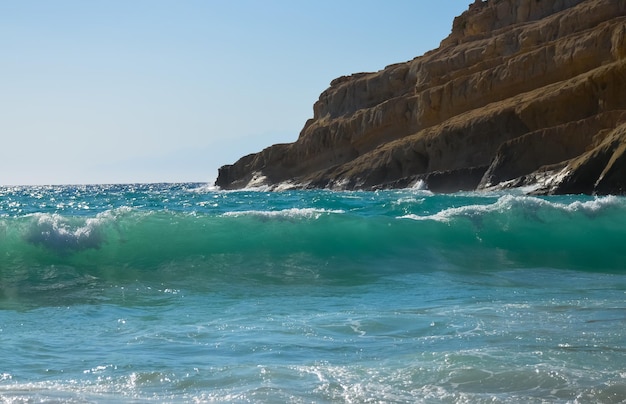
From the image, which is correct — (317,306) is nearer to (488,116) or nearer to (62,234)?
(62,234)

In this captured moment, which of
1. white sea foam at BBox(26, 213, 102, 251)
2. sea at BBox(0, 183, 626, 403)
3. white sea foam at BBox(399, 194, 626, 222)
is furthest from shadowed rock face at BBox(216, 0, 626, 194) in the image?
white sea foam at BBox(26, 213, 102, 251)

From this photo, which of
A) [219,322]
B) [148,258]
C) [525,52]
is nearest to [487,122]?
[525,52]

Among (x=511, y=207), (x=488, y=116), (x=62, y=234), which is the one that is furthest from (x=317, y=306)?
(x=488, y=116)

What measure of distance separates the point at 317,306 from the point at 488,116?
3867cm

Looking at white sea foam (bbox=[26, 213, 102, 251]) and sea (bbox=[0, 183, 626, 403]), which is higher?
white sea foam (bbox=[26, 213, 102, 251])

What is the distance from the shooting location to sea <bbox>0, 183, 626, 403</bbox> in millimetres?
6105

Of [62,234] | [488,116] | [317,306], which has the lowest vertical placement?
[317,306]

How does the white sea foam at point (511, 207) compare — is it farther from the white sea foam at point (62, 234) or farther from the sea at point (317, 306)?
the white sea foam at point (62, 234)

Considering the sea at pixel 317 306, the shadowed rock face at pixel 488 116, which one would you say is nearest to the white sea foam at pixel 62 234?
the sea at pixel 317 306

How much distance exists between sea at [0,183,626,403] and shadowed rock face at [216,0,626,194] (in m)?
18.5

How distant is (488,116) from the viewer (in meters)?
47.2

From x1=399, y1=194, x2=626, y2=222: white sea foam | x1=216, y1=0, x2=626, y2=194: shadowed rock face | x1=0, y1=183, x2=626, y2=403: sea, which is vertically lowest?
x1=0, y1=183, x2=626, y2=403: sea

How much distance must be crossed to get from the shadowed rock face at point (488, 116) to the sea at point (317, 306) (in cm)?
1851

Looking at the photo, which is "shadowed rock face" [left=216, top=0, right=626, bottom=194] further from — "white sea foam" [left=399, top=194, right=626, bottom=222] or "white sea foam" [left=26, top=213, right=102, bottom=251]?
"white sea foam" [left=26, top=213, right=102, bottom=251]
